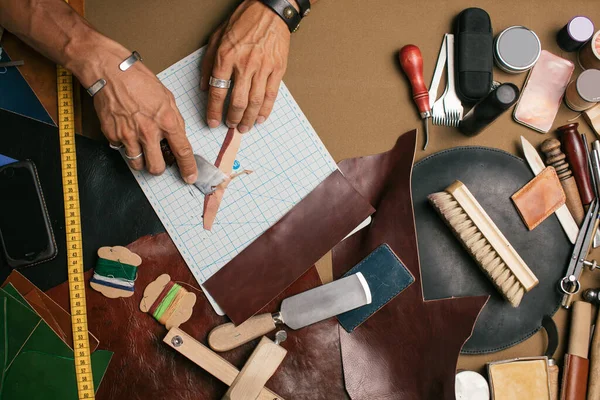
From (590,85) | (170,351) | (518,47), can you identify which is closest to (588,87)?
(590,85)

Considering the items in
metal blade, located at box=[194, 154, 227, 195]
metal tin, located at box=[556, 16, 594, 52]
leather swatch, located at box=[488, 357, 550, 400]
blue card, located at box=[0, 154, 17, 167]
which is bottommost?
leather swatch, located at box=[488, 357, 550, 400]

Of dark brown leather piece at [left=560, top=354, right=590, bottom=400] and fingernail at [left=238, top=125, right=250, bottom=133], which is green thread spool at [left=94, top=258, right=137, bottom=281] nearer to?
fingernail at [left=238, top=125, right=250, bottom=133]

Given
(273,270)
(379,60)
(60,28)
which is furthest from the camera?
(379,60)

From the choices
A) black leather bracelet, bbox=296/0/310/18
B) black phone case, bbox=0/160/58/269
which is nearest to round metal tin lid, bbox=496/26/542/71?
black leather bracelet, bbox=296/0/310/18

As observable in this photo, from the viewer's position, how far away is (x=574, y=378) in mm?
1306

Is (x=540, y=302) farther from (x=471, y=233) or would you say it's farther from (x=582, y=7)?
(x=582, y=7)

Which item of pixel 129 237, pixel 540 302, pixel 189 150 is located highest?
pixel 189 150

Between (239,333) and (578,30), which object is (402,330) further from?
(578,30)

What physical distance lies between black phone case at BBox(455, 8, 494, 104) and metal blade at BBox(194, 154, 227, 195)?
27.5 inches

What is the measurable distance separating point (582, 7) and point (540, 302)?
868 millimetres

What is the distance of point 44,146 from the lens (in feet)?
4.41

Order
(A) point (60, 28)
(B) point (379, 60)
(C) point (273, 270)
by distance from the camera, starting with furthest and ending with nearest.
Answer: (B) point (379, 60), (C) point (273, 270), (A) point (60, 28)

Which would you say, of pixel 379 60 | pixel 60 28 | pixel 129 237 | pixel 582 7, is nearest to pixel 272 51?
pixel 379 60

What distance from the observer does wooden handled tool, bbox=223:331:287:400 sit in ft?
3.96
